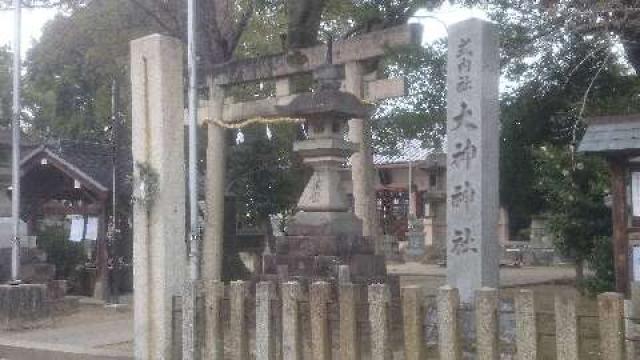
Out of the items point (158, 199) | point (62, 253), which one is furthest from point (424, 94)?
point (158, 199)

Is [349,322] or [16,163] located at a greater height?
[16,163]

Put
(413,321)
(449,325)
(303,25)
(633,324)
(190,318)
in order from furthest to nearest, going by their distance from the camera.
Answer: (303,25)
(190,318)
(413,321)
(449,325)
(633,324)

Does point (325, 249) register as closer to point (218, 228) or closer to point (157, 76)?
point (218, 228)

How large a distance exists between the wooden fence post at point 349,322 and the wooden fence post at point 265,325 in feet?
2.38

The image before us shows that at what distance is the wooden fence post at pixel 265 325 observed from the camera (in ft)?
18.9

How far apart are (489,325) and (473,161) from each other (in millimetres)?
3627

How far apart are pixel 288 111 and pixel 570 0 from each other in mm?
4683

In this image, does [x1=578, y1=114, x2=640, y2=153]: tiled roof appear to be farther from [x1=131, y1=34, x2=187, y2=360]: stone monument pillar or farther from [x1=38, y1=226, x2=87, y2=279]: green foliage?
[x1=38, y1=226, x2=87, y2=279]: green foliage

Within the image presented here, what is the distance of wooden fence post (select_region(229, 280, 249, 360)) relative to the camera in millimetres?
5875

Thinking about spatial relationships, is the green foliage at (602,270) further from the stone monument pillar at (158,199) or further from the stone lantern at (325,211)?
the stone monument pillar at (158,199)

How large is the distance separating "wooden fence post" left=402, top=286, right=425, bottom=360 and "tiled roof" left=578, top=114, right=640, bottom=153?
6.90 metres

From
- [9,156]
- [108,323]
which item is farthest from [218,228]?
[9,156]

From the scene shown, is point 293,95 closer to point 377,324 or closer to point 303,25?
point 303,25

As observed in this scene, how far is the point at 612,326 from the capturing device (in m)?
4.25
